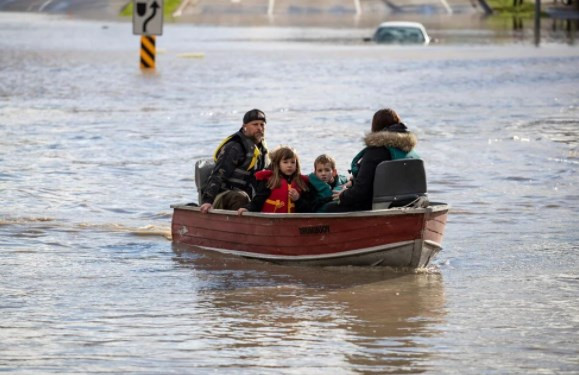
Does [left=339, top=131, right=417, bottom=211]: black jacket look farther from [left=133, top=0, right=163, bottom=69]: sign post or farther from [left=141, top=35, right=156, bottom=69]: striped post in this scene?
[left=141, top=35, right=156, bottom=69]: striped post

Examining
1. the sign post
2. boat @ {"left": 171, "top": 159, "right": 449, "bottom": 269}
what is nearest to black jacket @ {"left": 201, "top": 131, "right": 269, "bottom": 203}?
boat @ {"left": 171, "top": 159, "right": 449, "bottom": 269}

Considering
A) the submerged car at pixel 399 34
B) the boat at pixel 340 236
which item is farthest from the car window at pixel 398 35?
the boat at pixel 340 236

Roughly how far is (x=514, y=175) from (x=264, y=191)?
8.60 m

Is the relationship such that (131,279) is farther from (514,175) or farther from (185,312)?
(514,175)

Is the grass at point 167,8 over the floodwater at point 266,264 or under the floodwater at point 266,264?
over

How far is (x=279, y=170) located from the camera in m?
13.9

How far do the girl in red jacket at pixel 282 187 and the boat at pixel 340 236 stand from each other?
0.20 m

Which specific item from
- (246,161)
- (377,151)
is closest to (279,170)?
(246,161)

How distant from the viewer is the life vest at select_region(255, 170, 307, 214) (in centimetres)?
1396

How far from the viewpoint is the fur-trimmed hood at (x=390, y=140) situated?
13406 millimetres

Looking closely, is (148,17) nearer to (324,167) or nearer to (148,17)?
(148,17)

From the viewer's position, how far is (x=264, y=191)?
14.0 meters

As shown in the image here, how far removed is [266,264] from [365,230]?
125 cm

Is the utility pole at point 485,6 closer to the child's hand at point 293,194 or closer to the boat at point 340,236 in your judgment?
the boat at point 340,236
